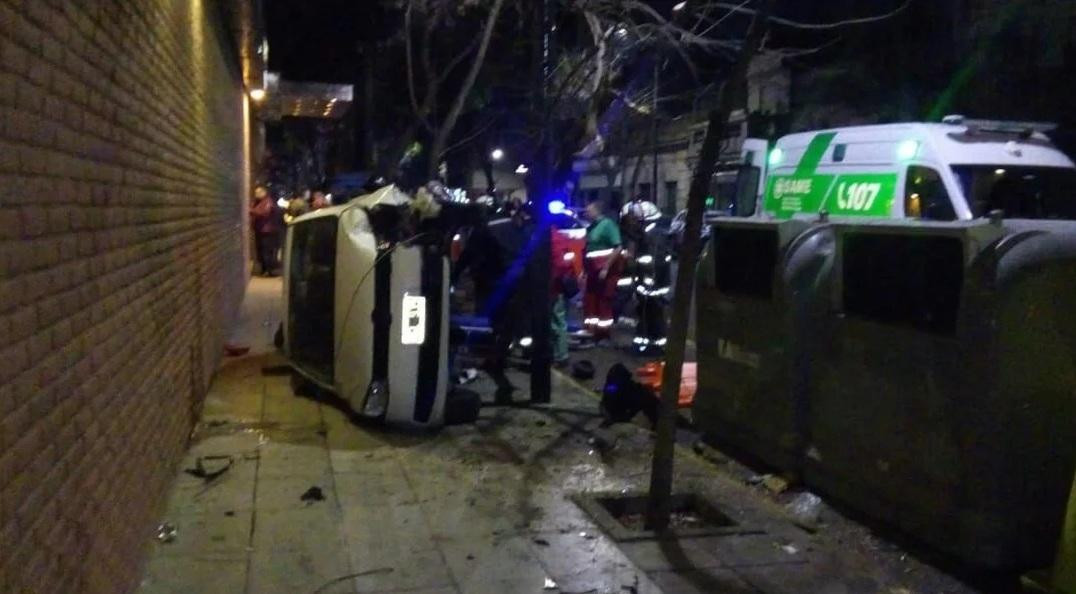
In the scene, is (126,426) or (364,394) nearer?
(126,426)

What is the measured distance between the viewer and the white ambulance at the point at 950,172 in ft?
40.4

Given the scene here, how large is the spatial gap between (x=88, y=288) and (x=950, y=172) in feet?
33.2

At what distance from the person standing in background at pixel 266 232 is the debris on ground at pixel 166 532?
58.4 ft

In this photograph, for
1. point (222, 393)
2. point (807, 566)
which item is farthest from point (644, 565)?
point (222, 393)

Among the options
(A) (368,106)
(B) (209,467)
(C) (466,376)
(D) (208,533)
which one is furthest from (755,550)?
(A) (368,106)

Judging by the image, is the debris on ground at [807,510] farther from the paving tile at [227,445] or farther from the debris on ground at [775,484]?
the paving tile at [227,445]

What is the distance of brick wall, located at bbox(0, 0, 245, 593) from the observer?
3.06 m

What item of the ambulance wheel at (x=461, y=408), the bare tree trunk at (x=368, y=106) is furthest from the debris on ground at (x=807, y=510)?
the bare tree trunk at (x=368, y=106)

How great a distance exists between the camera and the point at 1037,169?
12.6 meters

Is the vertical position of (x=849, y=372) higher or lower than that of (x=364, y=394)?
higher

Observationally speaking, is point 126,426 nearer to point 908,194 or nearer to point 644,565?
point 644,565

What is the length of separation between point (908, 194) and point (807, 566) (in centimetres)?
765

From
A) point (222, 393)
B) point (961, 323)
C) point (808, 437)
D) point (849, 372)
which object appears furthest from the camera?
point (222, 393)

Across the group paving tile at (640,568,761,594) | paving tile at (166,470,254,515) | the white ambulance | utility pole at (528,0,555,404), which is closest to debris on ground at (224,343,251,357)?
utility pole at (528,0,555,404)
